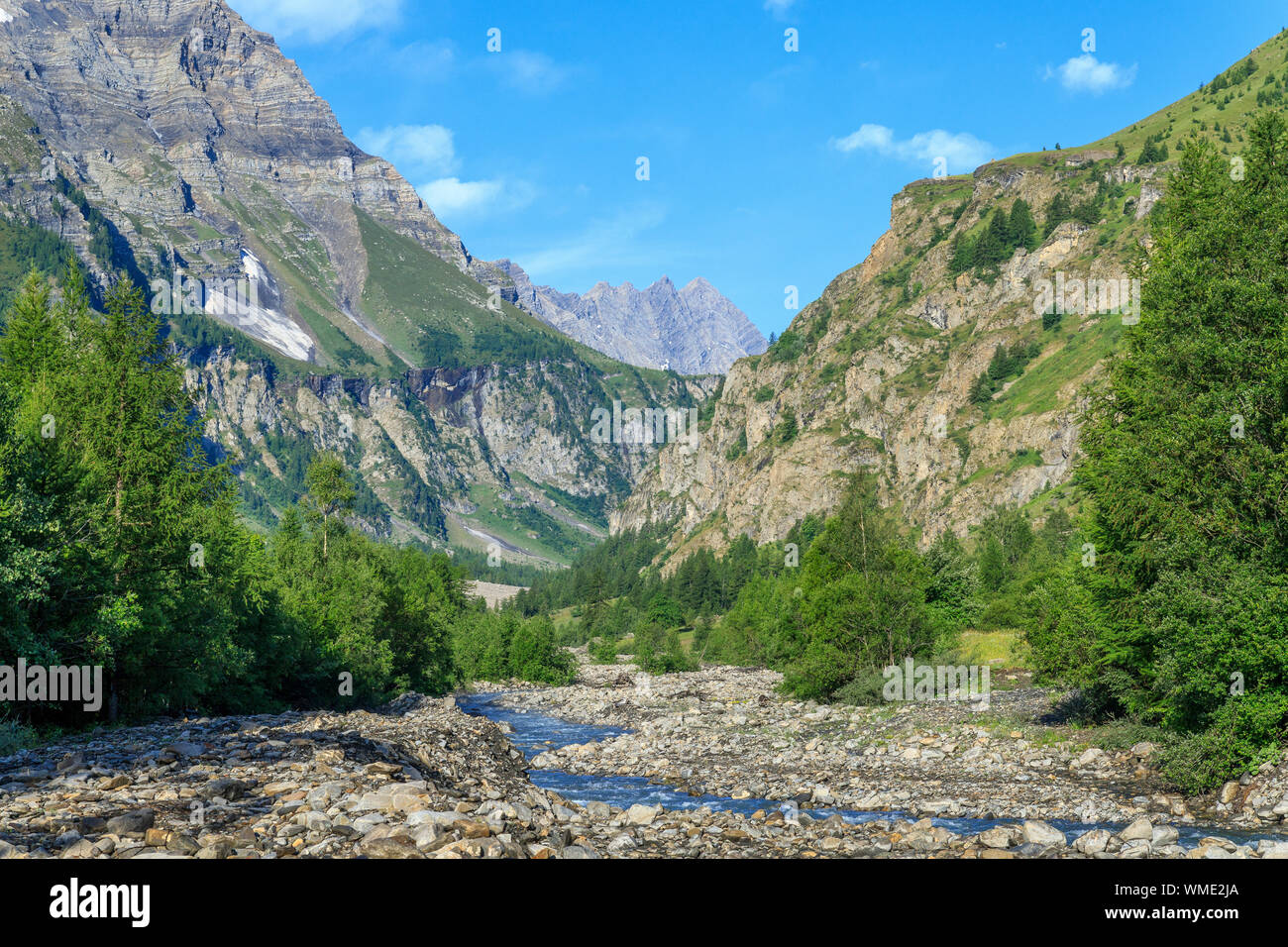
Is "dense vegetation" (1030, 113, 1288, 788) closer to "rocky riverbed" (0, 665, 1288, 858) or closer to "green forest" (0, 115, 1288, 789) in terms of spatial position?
"green forest" (0, 115, 1288, 789)

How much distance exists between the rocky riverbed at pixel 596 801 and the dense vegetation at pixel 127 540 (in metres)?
4.17

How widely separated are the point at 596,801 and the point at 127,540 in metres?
23.1

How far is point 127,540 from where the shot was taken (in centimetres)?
3547

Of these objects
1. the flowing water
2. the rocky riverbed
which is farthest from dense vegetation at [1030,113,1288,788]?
the flowing water

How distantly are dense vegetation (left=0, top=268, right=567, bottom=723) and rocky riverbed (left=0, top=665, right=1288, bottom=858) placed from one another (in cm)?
417

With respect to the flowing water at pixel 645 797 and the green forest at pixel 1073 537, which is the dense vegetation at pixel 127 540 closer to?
the green forest at pixel 1073 537

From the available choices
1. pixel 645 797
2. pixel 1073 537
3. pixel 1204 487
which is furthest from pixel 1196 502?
pixel 645 797

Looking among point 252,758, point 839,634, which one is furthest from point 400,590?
point 252,758

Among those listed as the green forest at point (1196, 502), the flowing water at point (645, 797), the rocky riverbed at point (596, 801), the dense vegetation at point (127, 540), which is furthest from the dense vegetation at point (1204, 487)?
the dense vegetation at point (127, 540)

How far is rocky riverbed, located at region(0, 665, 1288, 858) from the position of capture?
16.1 meters

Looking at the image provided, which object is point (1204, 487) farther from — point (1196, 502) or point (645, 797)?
point (645, 797)
